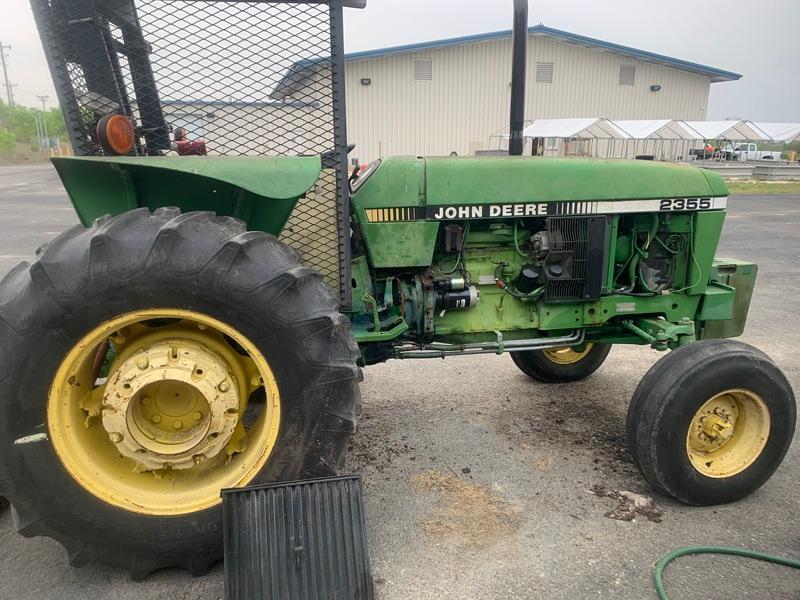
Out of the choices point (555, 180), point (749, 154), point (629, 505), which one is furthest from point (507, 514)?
point (749, 154)

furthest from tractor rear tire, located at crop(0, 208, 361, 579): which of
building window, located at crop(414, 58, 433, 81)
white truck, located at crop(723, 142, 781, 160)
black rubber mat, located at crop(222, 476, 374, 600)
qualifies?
A: white truck, located at crop(723, 142, 781, 160)

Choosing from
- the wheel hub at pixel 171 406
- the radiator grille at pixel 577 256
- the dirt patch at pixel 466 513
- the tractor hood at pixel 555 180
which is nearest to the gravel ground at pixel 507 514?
Answer: the dirt patch at pixel 466 513

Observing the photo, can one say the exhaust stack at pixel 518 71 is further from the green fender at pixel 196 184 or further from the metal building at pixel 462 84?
the metal building at pixel 462 84

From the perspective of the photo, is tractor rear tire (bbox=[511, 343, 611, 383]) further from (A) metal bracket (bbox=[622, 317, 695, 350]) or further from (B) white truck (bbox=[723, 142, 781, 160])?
(B) white truck (bbox=[723, 142, 781, 160])

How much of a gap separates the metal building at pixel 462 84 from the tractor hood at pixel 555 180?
21.4 m

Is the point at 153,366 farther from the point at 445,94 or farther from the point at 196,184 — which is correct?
the point at 445,94

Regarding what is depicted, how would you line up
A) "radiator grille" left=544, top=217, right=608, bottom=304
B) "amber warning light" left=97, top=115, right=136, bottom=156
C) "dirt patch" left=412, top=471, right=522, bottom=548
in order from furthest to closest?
"radiator grille" left=544, top=217, right=608, bottom=304
"dirt patch" left=412, top=471, right=522, bottom=548
"amber warning light" left=97, top=115, right=136, bottom=156

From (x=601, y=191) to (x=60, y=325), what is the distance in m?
2.62

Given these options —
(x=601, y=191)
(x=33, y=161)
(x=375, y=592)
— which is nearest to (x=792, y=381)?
(x=601, y=191)

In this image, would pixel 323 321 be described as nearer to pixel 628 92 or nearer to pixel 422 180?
pixel 422 180

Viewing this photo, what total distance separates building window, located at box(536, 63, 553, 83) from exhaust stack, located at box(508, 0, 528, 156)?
1008 inches

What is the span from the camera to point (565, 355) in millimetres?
4289

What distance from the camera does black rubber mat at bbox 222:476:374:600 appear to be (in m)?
2.13

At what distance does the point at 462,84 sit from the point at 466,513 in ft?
81.4
